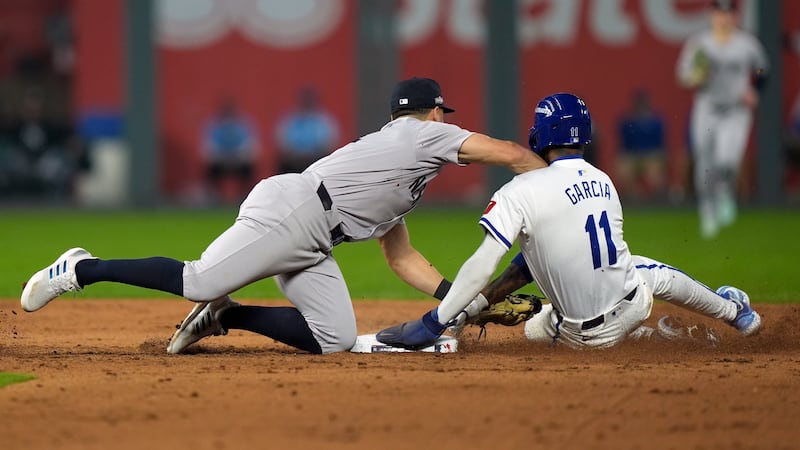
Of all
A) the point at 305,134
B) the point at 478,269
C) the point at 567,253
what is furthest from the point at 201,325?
the point at 305,134

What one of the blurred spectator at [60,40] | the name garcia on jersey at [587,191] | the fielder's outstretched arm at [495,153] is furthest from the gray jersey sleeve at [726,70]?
the blurred spectator at [60,40]

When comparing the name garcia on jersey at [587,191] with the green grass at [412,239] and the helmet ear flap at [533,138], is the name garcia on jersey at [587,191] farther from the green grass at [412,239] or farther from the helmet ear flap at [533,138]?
the green grass at [412,239]

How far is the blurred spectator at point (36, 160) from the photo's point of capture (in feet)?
75.3

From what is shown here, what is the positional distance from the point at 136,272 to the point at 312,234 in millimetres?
872

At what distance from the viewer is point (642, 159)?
21828mm

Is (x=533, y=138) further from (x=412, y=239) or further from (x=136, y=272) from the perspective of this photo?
(x=412, y=239)

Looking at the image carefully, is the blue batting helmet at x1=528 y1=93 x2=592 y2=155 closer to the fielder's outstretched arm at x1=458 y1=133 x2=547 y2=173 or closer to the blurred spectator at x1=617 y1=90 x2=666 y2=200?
the fielder's outstretched arm at x1=458 y1=133 x2=547 y2=173

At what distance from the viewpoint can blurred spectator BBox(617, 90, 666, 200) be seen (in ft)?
71.2

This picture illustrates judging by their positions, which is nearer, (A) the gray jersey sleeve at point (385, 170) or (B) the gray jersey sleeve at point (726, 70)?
(A) the gray jersey sleeve at point (385, 170)

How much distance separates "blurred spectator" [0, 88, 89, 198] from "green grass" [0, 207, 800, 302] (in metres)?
1.92

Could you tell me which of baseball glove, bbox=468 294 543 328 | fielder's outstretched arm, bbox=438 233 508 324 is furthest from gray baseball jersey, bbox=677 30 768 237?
fielder's outstretched arm, bbox=438 233 508 324

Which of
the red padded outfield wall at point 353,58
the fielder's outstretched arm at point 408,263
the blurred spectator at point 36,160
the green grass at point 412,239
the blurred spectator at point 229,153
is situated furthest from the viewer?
the blurred spectator at point 36,160

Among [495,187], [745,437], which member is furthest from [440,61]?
[745,437]

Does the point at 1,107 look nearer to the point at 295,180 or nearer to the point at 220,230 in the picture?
the point at 220,230
